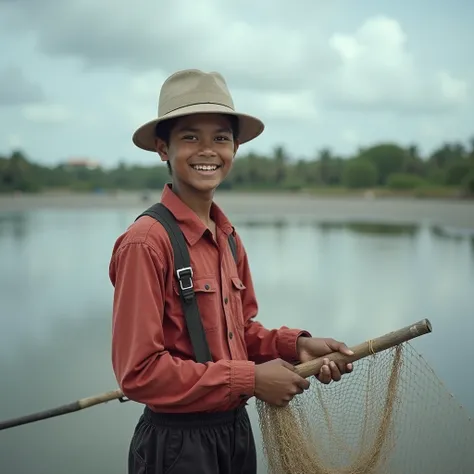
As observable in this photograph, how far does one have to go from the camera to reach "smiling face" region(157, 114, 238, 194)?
2.12 meters

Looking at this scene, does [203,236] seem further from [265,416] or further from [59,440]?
[59,440]

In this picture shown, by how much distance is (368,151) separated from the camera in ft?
286

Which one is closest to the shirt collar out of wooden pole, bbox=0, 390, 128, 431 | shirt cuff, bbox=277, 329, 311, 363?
shirt cuff, bbox=277, 329, 311, 363

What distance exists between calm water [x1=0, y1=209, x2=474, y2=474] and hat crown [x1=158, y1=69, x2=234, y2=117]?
2556 mm

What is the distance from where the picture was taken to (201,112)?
204cm

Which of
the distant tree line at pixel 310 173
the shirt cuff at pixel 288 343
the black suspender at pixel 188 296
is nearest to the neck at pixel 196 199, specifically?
the black suspender at pixel 188 296

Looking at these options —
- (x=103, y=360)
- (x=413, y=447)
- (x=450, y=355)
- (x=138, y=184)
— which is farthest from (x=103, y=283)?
(x=138, y=184)

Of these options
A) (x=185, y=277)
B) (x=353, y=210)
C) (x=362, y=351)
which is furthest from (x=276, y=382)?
(x=353, y=210)

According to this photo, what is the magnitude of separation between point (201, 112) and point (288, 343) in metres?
0.89

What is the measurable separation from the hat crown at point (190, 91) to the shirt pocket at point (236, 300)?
0.59 m

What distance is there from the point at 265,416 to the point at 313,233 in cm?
1913

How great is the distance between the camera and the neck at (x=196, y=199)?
221cm

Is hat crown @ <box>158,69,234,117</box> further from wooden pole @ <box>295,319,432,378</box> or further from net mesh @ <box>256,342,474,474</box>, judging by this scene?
net mesh @ <box>256,342,474,474</box>

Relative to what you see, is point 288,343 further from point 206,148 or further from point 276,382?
point 206,148
